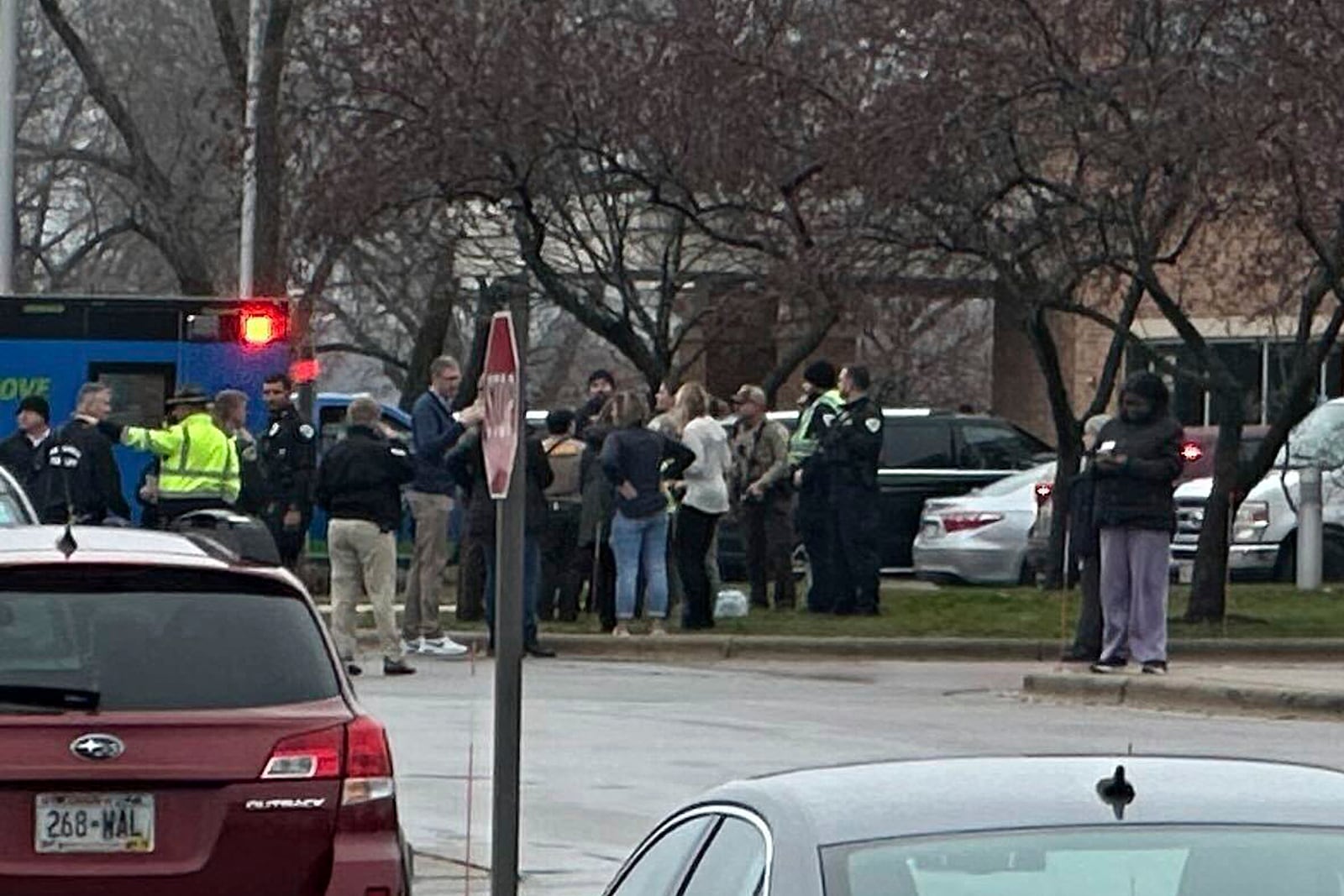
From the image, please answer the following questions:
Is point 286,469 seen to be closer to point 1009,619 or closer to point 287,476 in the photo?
point 287,476

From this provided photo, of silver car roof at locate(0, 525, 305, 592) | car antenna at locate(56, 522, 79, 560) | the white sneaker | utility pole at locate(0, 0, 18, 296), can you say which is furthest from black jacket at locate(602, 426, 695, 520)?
car antenna at locate(56, 522, 79, 560)

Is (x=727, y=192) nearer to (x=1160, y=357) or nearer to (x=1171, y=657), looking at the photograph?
(x=1160, y=357)

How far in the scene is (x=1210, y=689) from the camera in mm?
18609

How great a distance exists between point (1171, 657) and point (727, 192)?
713 cm

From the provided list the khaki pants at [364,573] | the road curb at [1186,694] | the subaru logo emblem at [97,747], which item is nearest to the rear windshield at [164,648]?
the subaru logo emblem at [97,747]

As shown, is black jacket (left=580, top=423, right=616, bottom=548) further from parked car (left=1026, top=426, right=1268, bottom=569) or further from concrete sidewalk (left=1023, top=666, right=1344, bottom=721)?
parked car (left=1026, top=426, right=1268, bottom=569)

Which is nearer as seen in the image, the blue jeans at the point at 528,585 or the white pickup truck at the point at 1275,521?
the blue jeans at the point at 528,585

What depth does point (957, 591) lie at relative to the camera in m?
28.1

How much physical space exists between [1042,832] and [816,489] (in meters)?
19.3

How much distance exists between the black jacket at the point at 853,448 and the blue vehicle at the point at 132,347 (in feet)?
14.4

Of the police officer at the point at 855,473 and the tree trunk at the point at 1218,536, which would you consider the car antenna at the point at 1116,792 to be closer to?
the police officer at the point at 855,473

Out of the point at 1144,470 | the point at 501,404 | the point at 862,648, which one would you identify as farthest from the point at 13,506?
the point at 862,648

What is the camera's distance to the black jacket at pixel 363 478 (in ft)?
66.9

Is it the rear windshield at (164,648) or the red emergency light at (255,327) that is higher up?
the red emergency light at (255,327)
